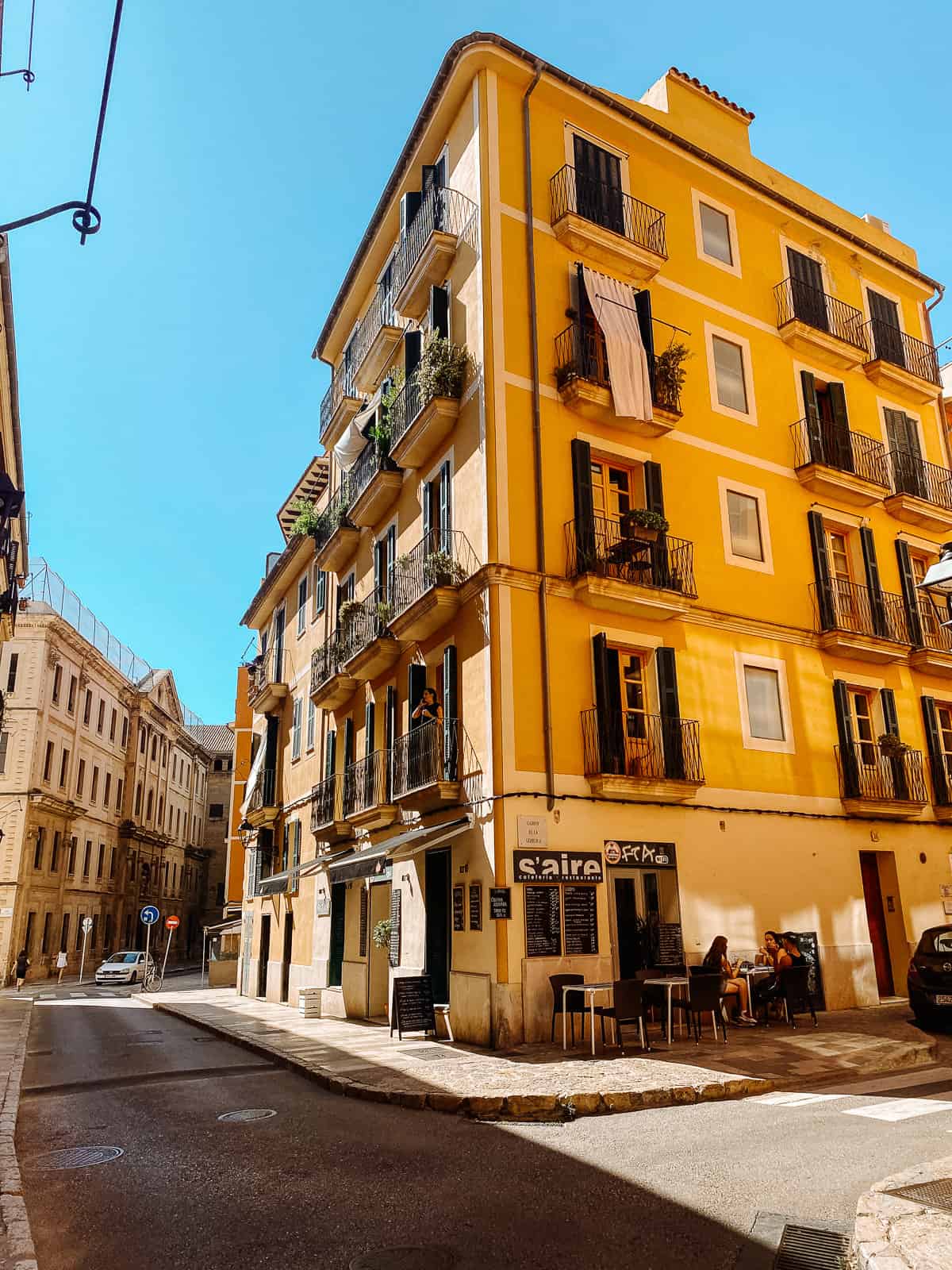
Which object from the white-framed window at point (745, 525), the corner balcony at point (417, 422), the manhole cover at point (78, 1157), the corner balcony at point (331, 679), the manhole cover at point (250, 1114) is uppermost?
the corner balcony at point (417, 422)

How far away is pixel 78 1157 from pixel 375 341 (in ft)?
59.9

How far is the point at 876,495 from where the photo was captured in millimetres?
20969

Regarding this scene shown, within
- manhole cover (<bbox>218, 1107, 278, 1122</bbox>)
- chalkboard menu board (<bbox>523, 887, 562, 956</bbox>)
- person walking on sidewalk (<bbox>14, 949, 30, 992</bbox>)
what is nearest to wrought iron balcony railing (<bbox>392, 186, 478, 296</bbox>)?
chalkboard menu board (<bbox>523, 887, 562, 956</bbox>)

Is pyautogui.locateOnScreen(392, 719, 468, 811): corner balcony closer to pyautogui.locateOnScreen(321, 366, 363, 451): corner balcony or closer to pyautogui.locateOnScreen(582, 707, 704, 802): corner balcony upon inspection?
pyautogui.locateOnScreen(582, 707, 704, 802): corner balcony

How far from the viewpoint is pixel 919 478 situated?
22.5 meters

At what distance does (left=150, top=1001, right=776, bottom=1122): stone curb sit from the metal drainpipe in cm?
535

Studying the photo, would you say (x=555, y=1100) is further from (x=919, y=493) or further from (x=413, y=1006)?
(x=919, y=493)

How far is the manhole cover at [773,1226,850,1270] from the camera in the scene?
4668mm

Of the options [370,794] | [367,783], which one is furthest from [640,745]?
[367,783]

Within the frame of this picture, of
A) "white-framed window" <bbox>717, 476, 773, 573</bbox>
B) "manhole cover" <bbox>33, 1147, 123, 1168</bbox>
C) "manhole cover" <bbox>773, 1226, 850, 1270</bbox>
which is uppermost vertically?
"white-framed window" <bbox>717, 476, 773, 573</bbox>

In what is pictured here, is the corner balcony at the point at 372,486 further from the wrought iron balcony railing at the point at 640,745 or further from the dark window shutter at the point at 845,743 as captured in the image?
the dark window shutter at the point at 845,743

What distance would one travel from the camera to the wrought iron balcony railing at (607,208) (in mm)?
17797

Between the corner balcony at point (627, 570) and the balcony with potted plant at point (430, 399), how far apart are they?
3.35m

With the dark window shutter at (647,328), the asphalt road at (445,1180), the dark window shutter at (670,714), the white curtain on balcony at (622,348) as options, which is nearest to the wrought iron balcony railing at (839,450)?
the dark window shutter at (647,328)
